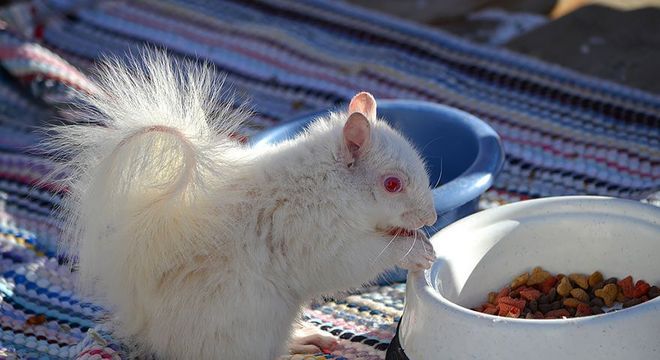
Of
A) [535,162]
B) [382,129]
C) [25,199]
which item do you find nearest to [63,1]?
[25,199]

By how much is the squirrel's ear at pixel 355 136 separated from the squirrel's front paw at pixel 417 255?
0.70ft

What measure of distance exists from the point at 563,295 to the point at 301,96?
1.73 meters

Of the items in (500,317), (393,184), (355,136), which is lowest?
(500,317)

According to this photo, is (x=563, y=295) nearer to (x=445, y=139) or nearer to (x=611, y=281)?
(x=611, y=281)

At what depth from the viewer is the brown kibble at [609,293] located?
1.91 meters

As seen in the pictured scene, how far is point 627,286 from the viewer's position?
192 cm

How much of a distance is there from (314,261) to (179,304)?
0.94 ft

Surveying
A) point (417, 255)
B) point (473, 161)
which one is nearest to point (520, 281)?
point (417, 255)

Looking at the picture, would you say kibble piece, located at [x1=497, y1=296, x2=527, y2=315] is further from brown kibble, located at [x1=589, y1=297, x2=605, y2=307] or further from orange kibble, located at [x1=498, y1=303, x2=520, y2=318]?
brown kibble, located at [x1=589, y1=297, x2=605, y2=307]

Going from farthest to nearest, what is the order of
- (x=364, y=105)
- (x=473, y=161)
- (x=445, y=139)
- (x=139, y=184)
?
(x=445, y=139), (x=473, y=161), (x=364, y=105), (x=139, y=184)

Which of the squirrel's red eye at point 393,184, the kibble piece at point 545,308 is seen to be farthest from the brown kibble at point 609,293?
the squirrel's red eye at point 393,184

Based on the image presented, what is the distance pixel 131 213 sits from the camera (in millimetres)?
1833

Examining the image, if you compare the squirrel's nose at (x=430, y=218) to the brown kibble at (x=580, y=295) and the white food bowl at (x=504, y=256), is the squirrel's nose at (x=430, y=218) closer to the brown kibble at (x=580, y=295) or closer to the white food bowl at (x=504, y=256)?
the white food bowl at (x=504, y=256)

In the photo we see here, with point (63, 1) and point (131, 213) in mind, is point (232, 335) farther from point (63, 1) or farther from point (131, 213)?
point (63, 1)
